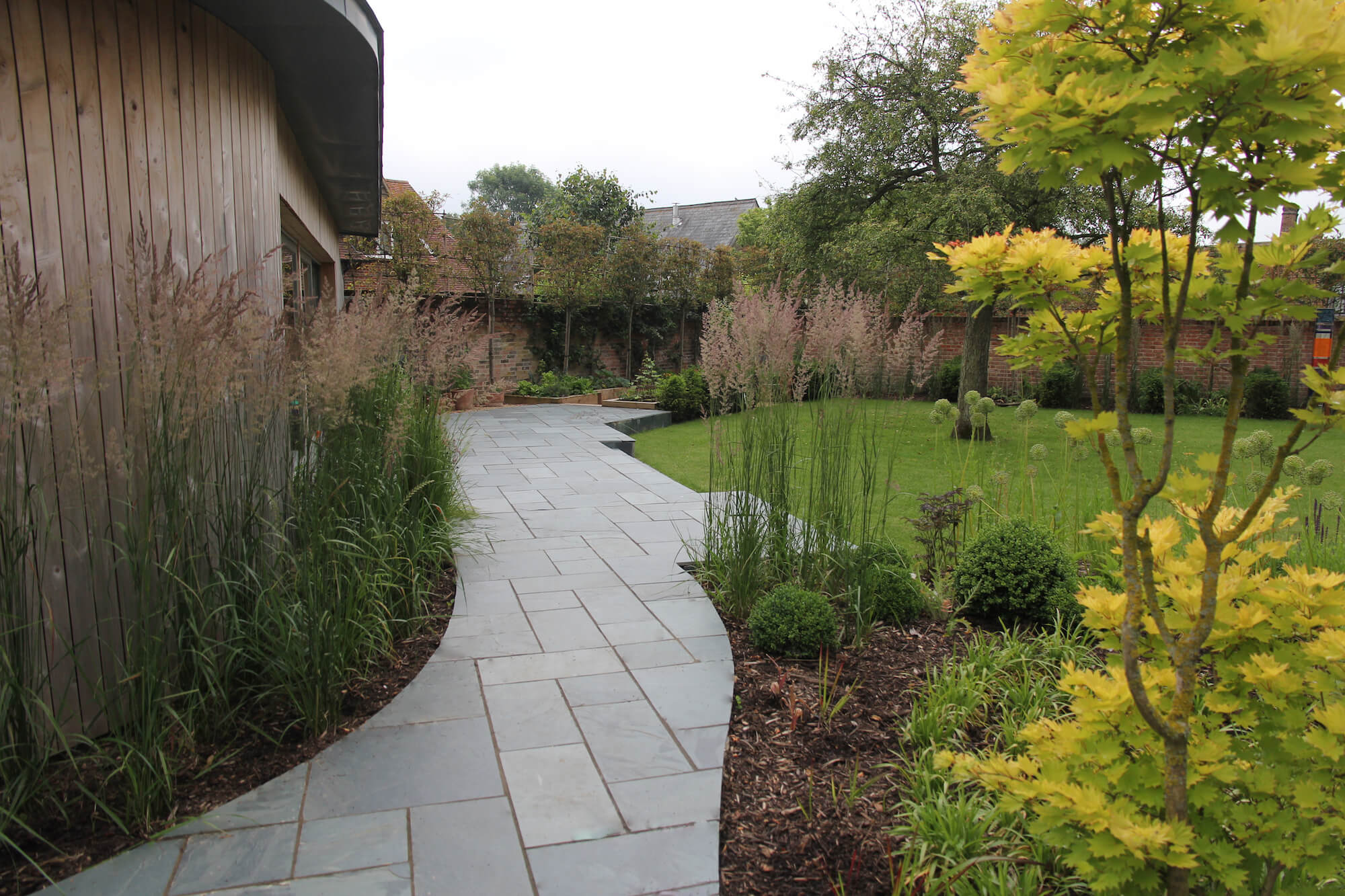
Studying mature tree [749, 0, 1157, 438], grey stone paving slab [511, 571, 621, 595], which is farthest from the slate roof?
grey stone paving slab [511, 571, 621, 595]

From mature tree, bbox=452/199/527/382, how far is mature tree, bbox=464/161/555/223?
116 ft

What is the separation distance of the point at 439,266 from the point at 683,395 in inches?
185

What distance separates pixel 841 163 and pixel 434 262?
6.93 m

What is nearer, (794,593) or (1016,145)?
(1016,145)

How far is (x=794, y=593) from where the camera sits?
2.97 meters

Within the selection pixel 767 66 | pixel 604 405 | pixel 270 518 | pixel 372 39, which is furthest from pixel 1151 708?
pixel 604 405

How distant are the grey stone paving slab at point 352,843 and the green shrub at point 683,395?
10164 mm

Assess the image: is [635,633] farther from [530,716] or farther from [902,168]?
[902,168]

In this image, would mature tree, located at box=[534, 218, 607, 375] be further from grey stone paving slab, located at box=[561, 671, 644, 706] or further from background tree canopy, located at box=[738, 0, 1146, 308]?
grey stone paving slab, located at box=[561, 671, 644, 706]

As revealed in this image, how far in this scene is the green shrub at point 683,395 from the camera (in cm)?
1207

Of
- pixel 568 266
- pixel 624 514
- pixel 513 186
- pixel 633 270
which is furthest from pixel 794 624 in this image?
pixel 513 186

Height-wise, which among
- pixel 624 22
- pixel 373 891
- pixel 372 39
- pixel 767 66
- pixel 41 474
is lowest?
pixel 373 891

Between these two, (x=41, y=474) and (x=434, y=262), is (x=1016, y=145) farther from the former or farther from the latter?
(x=434, y=262)

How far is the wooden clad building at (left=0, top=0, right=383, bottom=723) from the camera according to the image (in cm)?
195
